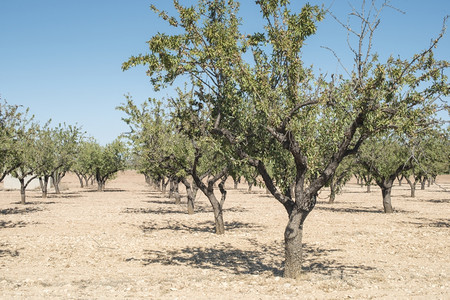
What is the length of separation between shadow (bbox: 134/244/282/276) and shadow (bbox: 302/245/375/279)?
3.71 feet

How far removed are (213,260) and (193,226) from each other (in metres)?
10.2

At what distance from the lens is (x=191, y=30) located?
43.3ft

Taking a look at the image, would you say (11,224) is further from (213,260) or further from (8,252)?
(213,260)

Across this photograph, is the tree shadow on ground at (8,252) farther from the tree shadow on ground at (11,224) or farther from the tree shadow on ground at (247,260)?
the tree shadow on ground at (11,224)

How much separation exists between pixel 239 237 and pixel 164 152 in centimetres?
742

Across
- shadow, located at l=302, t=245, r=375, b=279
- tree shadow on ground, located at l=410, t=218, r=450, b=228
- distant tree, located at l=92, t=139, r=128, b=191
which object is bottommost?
tree shadow on ground, located at l=410, t=218, r=450, b=228

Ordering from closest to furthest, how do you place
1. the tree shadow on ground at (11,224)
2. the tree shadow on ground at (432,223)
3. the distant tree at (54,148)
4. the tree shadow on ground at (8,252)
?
1. the tree shadow on ground at (8,252)
2. the tree shadow on ground at (11,224)
3. the tree shadow on ground at (432,223)
4. the distant tree at (54,148)

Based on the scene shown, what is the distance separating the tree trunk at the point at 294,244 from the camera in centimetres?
1241

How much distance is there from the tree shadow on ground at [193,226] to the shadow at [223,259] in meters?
5.99

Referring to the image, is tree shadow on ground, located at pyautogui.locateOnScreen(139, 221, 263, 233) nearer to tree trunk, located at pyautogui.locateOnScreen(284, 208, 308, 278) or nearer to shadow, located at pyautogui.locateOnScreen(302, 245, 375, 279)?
shadow, located at pyautogui.locateOnScreen(302, 245, 375, 279)

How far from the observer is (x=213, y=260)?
→ 1616cm

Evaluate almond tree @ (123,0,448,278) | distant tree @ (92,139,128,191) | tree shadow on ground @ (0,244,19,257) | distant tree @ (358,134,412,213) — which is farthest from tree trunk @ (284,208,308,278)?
distant tree @ (92,139,128,191)

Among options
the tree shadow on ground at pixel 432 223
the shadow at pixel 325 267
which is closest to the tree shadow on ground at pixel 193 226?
the shadow at pixel 325 267

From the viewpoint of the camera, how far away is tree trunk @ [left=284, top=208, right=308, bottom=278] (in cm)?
1241
